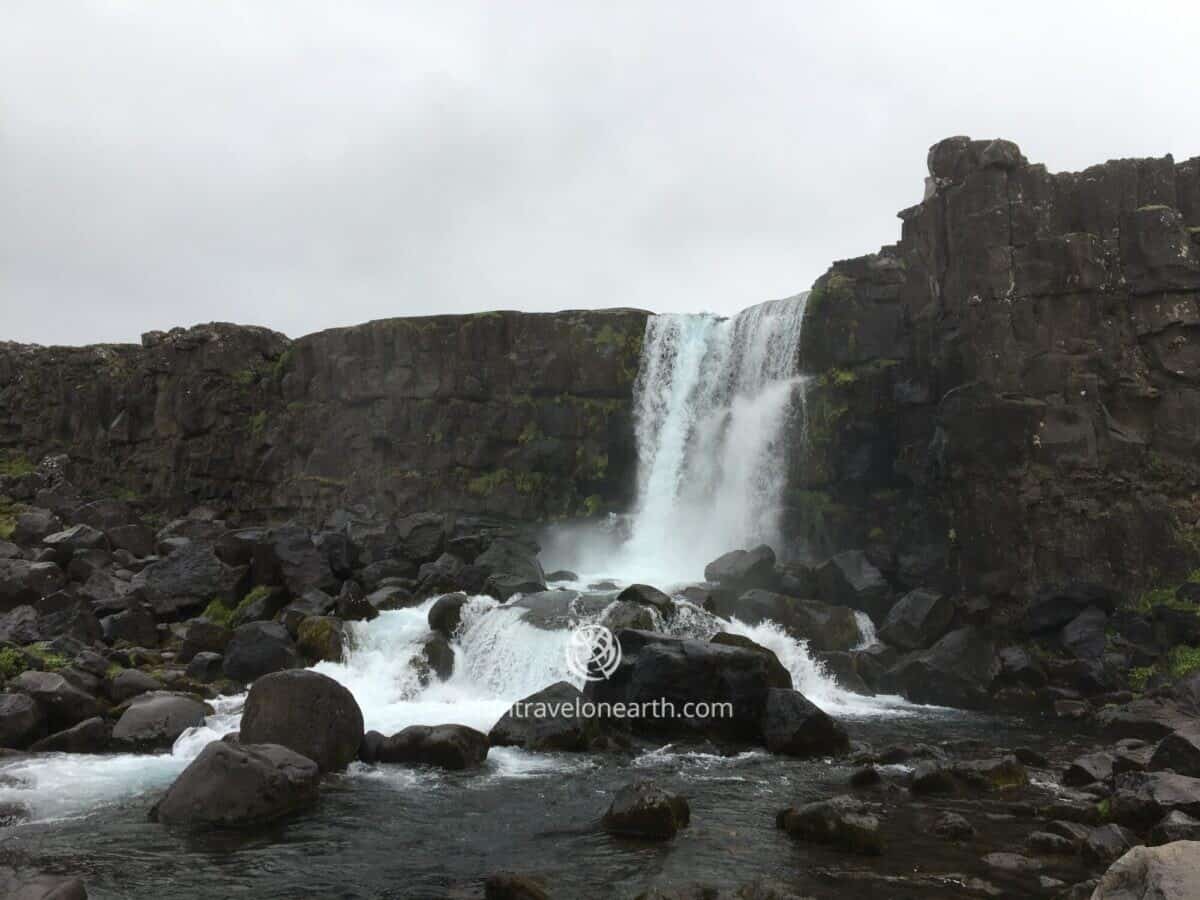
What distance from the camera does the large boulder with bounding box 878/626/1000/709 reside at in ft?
73.3

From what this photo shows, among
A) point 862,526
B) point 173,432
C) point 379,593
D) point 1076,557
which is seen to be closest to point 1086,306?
point 1076,557

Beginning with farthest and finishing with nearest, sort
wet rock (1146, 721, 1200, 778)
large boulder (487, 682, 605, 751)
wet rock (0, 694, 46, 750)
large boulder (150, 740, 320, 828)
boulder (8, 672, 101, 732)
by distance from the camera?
boulder (8, 672, 101, 732) → large boulder (487, 682, 605, 751) → wet rock (0, 694, 46, 750) → wet rock (1146, 721, 1200, 778) → large boulder (150, 740, 320, 828)

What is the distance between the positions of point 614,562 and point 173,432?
959 inches

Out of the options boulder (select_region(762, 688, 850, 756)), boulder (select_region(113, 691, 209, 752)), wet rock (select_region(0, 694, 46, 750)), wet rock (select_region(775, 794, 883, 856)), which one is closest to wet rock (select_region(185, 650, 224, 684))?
boulder (select_region(113, 691, 209, 752))

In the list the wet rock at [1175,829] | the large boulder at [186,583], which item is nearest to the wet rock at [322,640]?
the large boulder at [186,583]

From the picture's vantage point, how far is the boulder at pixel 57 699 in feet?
54.1

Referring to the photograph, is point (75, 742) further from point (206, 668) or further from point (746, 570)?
point (746, 570)

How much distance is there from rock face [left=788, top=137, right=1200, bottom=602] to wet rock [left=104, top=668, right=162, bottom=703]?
1734cm

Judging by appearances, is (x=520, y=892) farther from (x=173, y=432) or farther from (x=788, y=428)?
(x=173, y=432)

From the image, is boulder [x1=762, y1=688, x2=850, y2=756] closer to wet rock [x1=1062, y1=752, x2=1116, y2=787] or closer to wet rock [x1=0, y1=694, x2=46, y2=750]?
wet rock [x1=1062, y1=752, x2=1116, y2=787]

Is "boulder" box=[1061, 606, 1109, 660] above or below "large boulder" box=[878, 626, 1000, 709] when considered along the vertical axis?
above

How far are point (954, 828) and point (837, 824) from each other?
1.50 meters

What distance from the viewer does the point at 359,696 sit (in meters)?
20.0

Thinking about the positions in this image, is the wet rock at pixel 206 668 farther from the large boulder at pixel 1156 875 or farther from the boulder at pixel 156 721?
the large boulder at pixel 1156 875
